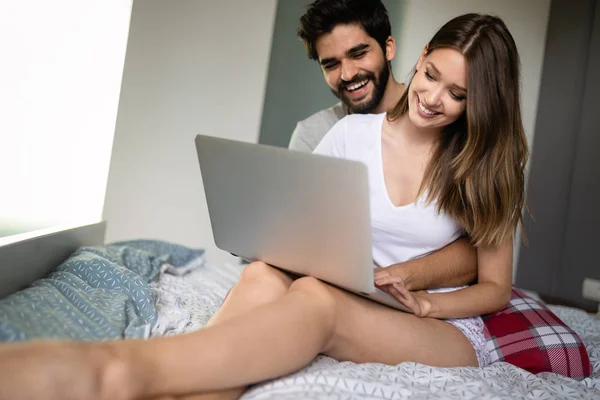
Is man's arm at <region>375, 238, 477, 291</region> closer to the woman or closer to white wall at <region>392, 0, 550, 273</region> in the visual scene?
the woman

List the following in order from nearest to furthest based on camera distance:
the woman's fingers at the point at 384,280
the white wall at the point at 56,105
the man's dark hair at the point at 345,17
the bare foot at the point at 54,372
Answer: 1. the bare foot at the point at 54,372
2. the woman's fingers at the point at 384,280
3. the white wall at the point at 56,105
4. the man's dark hair at the point at 345,17

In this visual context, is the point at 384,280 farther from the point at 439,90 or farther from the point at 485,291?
the point at 439,90

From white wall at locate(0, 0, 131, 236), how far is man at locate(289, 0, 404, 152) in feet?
2.74

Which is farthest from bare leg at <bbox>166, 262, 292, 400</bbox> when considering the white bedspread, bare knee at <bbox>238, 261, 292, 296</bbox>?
the white bedspread

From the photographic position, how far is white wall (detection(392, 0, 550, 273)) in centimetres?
338

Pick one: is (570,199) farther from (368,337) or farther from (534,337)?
(368,337)

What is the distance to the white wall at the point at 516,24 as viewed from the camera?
3.38m

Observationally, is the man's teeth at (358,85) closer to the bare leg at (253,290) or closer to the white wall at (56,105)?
the white wall at (56,105)

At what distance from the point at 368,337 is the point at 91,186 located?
1.80m

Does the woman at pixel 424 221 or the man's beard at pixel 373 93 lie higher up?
the man's beard at pixel 373 93

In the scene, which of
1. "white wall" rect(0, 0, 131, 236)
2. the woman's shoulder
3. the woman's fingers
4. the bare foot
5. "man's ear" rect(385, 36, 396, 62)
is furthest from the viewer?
"man's ear" rect(385, 36, 396, 62)

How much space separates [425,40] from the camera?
10.9 feet

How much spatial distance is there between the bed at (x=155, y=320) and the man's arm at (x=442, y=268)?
0.23 meters

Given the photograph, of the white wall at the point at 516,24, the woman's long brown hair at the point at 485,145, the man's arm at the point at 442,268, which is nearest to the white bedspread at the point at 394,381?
the man's arm at the point at 442,268
